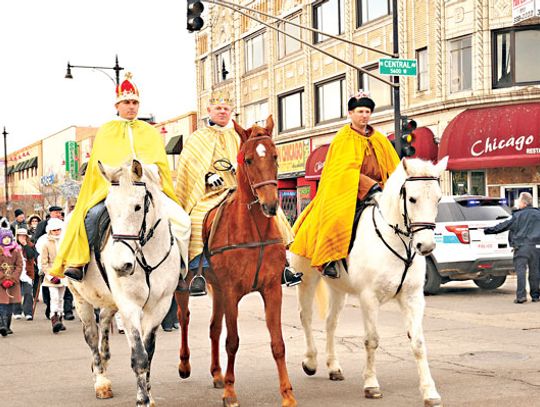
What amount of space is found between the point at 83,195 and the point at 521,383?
15.7 ft

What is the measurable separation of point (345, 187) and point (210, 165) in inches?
Answer: 58.5

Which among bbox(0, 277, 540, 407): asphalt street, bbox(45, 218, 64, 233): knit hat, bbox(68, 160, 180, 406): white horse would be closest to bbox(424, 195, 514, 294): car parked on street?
bbox(0, 277, 540, 407): asphalt street

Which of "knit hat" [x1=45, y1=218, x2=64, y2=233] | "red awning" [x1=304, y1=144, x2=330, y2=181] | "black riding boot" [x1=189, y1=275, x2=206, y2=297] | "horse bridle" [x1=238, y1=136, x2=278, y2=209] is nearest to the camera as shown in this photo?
"horse bridle" [x1=238, y1=136, x2=278, y2=209]

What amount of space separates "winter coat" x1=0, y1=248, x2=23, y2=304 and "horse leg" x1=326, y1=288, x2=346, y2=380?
707 centimetres

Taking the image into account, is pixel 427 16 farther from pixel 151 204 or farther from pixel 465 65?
pixel 151 204

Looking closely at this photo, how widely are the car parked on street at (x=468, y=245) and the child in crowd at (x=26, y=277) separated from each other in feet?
27.2

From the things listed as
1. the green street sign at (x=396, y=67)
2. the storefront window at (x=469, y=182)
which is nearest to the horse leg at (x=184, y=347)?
the green street sign at (x=396, y=67)

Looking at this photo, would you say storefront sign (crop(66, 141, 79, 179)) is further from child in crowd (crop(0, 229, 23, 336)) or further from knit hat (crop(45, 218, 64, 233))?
child in crowd (crop(0, 229, 23, 336))

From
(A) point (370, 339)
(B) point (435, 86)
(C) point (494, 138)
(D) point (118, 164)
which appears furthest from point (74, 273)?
(B) point (435, 86)

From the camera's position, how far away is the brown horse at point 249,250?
686cm

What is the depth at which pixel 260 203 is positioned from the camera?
6738mm

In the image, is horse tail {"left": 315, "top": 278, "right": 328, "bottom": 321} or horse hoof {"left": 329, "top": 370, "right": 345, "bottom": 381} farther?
horse tail {"left": 315, "top": 278, "right": 328, "bottom": 321}

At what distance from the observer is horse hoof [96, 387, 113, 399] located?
7.75 metres

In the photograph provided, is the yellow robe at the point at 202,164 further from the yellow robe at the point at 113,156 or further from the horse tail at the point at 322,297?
the horse tail at the point at 322,297
